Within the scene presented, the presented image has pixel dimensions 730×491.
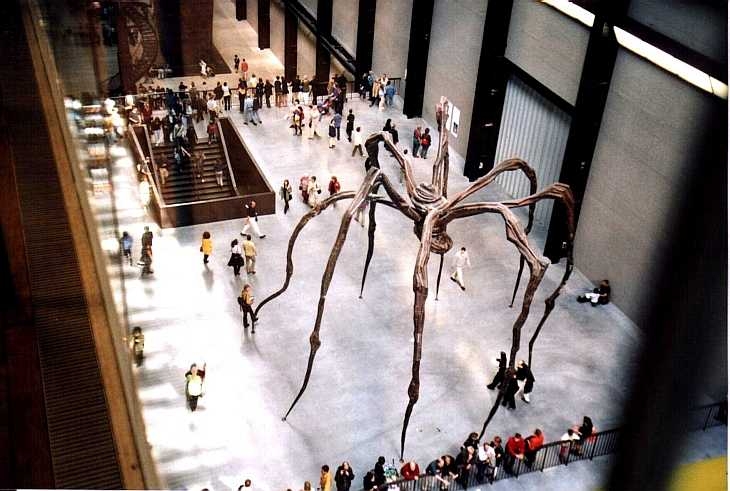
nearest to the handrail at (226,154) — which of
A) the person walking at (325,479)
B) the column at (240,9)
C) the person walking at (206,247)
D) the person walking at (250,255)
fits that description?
the person walking at (206,247)

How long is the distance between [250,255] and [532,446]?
7737mm

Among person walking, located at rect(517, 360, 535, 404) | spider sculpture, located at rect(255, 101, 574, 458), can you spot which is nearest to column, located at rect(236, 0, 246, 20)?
spider sculpture, located at rect(255, 101, 574, 458)

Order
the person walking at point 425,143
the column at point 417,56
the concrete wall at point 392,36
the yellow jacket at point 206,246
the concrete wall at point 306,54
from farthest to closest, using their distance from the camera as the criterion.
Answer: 1. the concrete wall at point 306,54
2. the concrete wall at point 392,36
3. the column at point 417,56
4. the person walking at point 425,143
5. the yellow jacket at point 206,246

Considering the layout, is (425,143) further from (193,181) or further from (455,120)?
(193,181)

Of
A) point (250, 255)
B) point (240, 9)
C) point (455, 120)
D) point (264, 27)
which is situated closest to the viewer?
point (250, 255)

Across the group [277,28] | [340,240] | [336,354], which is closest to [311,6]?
[277,28]

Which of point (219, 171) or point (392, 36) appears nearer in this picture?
point (219, 171)

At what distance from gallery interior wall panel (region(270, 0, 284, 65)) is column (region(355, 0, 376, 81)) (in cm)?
522

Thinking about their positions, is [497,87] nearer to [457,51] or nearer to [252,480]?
[457,51]

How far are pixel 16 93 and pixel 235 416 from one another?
9.58 metres

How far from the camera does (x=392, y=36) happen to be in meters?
27.3

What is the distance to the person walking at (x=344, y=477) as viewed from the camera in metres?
13.0

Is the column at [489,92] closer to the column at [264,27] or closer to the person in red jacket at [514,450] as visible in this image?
the person in red jacket at [514,450]

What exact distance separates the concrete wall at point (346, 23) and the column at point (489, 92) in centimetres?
859
